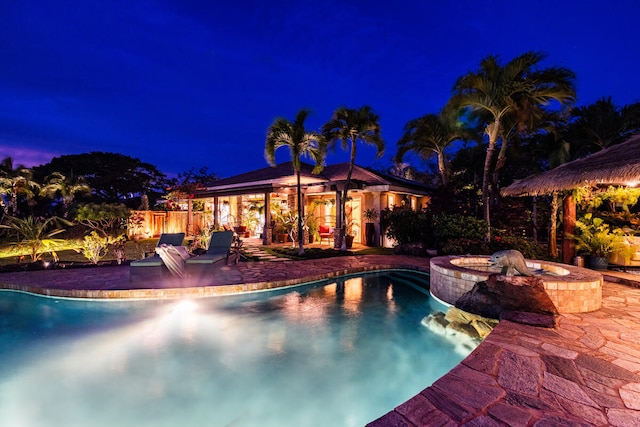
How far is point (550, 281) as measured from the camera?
4.79 metres

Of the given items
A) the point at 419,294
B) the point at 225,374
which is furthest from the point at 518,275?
the point at 225,374

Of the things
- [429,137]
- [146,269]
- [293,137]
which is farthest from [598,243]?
[146,269]

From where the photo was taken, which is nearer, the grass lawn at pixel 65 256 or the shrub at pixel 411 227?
the grass lawn at pixel 65 256

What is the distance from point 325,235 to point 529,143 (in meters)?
11.3

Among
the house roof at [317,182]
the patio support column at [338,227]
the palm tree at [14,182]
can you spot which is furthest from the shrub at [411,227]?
the palm tree at [14,182]

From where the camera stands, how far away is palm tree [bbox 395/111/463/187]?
14.6 metres

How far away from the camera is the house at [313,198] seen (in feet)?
46.2

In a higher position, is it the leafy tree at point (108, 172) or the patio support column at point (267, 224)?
the leafy tree at point (108, 172)

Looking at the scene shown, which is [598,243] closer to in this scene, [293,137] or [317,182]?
[293,137]

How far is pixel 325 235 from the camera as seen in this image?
15.1 m

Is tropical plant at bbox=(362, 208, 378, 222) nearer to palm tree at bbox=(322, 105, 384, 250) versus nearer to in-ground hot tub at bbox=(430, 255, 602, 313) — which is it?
palm tree at bbox=(322, 105, 384, 250)

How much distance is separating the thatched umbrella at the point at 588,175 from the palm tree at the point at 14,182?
25.3 m

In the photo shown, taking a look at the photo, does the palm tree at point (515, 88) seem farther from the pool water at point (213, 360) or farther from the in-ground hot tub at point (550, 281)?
the pool water at point (213, 360)

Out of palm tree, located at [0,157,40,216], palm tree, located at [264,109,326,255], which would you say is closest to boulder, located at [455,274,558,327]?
palm tree, located at [264,109,326,255]
